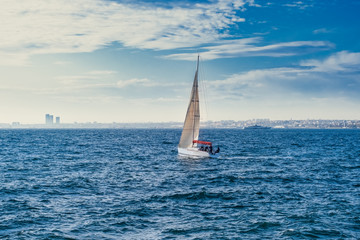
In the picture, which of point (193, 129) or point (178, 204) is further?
point (193, 129)

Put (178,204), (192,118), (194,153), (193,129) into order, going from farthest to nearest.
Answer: (192,118) → (193,129) → (194,153) → (178,204)

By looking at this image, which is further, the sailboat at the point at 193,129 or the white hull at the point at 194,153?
the sailboat at the point at 193,129

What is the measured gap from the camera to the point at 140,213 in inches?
1014

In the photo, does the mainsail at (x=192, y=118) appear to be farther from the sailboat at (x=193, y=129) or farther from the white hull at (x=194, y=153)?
the white hull at (x=194, y=153)

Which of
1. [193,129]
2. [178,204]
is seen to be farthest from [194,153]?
[178,204]

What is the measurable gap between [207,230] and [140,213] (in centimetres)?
618

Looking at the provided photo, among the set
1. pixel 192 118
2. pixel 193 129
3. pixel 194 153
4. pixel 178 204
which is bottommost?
pixel 178 204

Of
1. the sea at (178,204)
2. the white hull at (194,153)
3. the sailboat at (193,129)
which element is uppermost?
the sailboat at (193,129)

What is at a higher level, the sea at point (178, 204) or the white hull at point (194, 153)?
the white hull at point (194, 153)

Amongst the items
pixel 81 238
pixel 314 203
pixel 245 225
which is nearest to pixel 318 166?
pixel 314 203

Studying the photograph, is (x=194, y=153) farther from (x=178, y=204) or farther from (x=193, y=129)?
(x=178, y=204)

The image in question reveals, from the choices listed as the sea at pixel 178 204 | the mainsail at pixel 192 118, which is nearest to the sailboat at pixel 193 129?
the mainsail at pixel 192 118

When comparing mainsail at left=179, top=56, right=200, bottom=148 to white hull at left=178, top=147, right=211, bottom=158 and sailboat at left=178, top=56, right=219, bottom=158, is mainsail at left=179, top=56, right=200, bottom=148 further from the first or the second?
white hull at left=178, top=147, right=211, bottom=158

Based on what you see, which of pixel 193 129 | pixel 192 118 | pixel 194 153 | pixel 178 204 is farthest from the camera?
pixel 192 118
